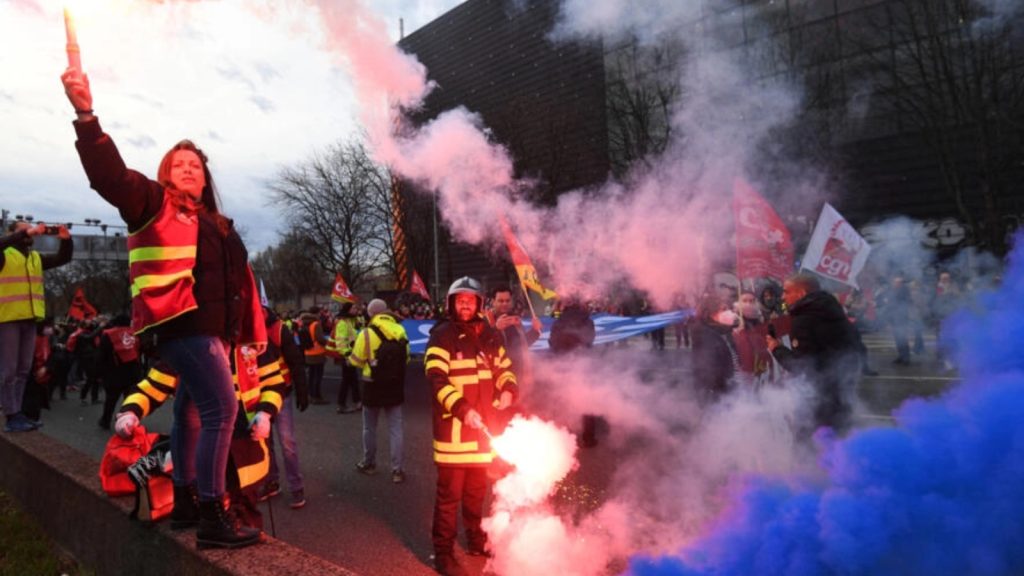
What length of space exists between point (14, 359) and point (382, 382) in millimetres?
3244

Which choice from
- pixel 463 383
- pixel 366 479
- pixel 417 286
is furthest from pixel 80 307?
pixel 463 383

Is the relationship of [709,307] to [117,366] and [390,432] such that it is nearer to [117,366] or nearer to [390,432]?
[390,432]

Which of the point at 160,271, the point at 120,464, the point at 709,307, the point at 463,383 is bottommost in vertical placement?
the point at 120,464

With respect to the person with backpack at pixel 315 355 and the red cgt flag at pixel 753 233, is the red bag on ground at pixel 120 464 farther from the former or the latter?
the person with backpack at pixel 315 355

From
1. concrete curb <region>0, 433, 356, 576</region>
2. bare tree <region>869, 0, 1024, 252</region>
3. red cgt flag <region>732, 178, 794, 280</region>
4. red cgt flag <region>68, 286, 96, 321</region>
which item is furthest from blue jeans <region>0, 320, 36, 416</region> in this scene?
bare tree <region>869, 0, 1024, 252</region>

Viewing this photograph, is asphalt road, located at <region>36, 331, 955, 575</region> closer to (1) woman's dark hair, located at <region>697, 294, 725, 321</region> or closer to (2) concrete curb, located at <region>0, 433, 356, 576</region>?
(2) concrete curb, located at <region>0, 433, 356, 576</region>

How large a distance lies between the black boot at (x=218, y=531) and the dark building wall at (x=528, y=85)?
850 cm

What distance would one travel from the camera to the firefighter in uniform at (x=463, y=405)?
3.98m

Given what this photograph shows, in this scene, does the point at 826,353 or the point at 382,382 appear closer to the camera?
the point at 826,353

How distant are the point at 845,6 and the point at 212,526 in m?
14.0

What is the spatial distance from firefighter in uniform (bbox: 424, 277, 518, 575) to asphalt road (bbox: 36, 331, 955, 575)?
0.27 meters

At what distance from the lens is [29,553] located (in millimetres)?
4137

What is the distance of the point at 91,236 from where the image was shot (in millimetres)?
43812

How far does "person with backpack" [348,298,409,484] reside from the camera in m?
6.33
